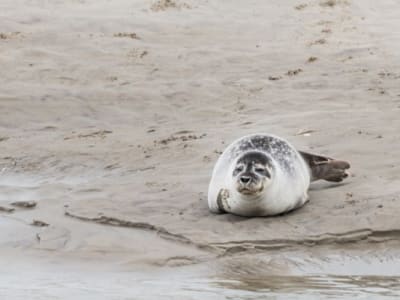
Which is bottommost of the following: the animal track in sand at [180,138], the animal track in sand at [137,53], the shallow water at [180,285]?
the shallow water at [180,285]

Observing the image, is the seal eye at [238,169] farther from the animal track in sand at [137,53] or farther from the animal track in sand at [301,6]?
the animal track in sand at [301,6]

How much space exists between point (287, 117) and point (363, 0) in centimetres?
444

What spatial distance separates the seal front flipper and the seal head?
137 mm

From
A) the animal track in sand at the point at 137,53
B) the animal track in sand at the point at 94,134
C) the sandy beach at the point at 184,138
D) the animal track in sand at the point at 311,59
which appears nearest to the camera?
the sandy beach at the point at 184,138

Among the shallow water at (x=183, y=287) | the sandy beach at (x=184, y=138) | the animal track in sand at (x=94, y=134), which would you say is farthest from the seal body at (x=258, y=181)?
the animal track in sand at (x=94, y=134)

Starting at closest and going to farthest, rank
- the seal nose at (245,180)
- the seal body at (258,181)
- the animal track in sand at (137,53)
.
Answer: the seal nose at (245,180), the seal body at (258,181), the animal track in sand at (137,53)

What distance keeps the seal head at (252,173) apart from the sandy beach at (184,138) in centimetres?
23

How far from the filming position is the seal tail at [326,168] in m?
8.60

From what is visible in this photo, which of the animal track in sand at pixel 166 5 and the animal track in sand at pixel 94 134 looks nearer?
the animal track in sand at pixel 94 134

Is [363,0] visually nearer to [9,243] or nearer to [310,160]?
[310,160]

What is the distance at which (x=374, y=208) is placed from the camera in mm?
7848

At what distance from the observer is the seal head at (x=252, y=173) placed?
7773 mm

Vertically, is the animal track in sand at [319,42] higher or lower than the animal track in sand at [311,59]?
higher

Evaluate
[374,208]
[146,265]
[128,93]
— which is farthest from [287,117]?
[146,265]
